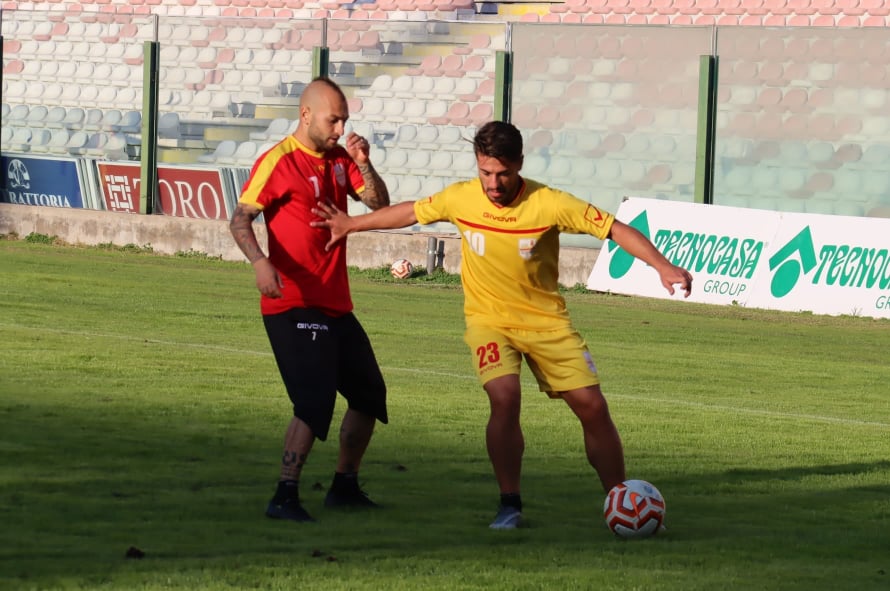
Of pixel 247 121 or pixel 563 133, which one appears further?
pixel 247 121

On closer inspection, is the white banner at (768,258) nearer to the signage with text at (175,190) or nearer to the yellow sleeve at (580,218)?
the signage with text at (175,190)

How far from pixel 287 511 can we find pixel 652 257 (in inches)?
77.7

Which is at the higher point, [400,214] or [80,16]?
[80,16]

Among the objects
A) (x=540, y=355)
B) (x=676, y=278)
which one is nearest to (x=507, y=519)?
(x=540, y=355)

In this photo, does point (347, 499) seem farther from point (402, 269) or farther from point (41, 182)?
point (41, 182)

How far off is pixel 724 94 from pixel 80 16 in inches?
472

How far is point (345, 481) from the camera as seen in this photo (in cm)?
830

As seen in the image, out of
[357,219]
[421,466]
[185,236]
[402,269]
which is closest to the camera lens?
[357,219]

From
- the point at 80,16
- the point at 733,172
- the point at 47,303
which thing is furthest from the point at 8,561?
the point at 80,16

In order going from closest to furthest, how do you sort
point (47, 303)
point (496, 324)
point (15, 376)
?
point (496, 324), point (15, 376), point (47, 303)

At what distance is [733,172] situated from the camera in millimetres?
24750

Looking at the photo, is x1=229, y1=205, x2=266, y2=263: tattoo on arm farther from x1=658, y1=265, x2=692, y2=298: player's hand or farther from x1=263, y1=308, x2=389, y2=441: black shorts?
x1=658, y1=265, x2=692, y2=298: player's hand

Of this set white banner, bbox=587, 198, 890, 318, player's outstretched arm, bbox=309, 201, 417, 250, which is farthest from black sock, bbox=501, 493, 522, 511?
white banner, bbox=587, 198, 890, 318

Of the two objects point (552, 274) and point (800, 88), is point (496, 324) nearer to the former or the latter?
point (552, 274)
